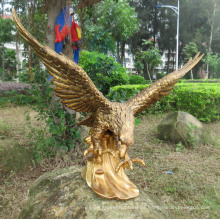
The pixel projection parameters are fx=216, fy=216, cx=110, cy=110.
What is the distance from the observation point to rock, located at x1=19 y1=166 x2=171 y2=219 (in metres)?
1.70

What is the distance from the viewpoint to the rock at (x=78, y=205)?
1.70 metres

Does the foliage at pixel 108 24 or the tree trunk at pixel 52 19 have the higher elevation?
the foliage at pixel 108 24

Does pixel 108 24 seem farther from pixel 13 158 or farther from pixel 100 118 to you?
pixel 100 118

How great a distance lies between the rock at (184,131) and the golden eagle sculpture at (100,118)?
98.8 inches

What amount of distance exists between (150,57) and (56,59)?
12834 millimetres

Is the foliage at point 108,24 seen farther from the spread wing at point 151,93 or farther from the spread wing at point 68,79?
the spread wing at point 68,79

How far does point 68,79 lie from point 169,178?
2.15m

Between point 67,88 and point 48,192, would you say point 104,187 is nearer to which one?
point 48,192

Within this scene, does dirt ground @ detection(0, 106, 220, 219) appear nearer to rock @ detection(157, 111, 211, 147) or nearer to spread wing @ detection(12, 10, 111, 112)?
rock @ detection(157, 111, 211, 147)

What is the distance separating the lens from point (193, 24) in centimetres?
1998

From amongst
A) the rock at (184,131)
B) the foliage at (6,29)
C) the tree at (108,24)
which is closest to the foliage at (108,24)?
the tree at (108,24)

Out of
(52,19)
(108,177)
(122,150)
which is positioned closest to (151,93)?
(122,150)

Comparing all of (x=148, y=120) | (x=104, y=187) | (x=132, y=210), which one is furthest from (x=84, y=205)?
(x=148, y=120)

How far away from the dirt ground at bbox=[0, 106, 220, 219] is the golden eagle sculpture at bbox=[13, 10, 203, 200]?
0.64 metres
